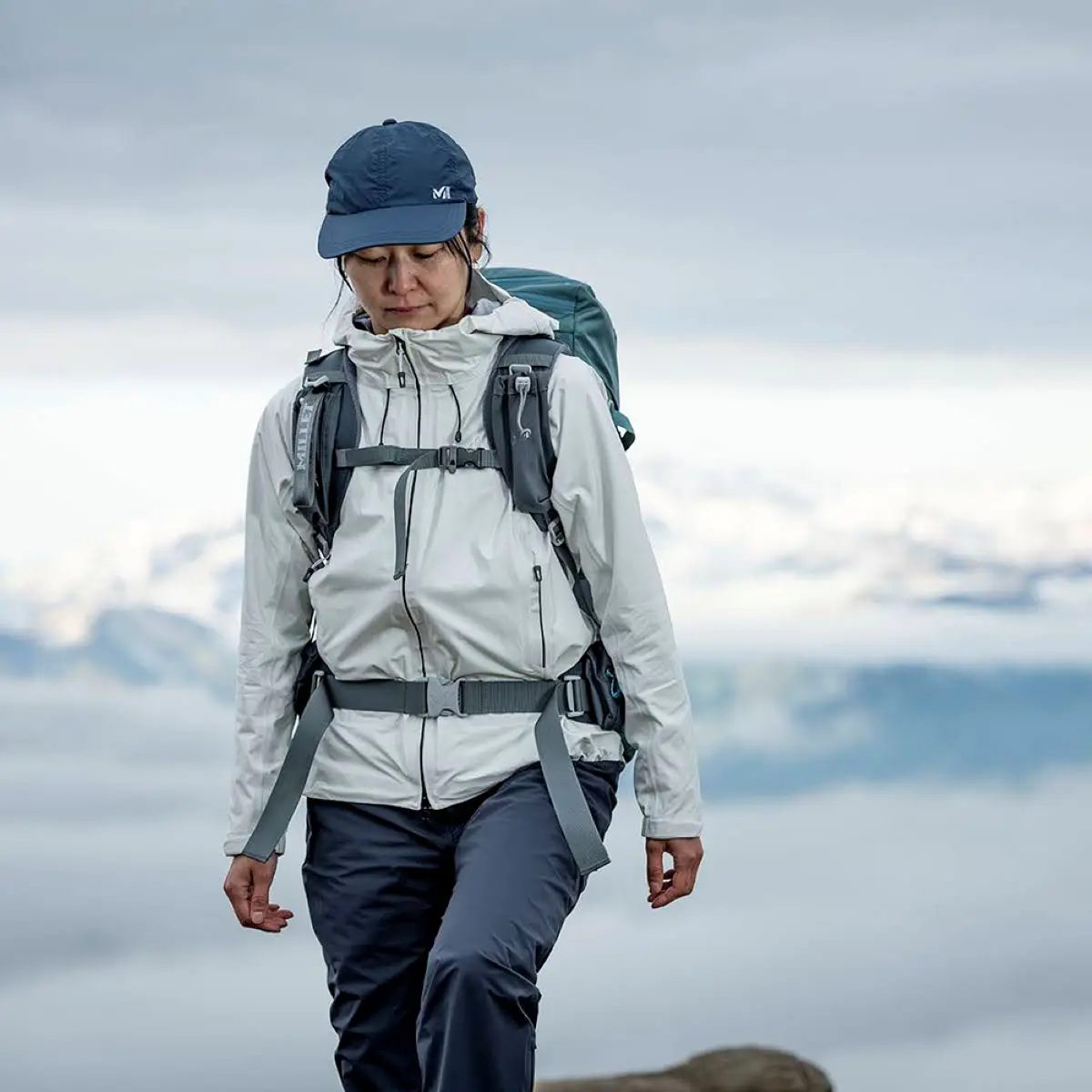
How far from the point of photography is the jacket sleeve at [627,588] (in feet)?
10.6

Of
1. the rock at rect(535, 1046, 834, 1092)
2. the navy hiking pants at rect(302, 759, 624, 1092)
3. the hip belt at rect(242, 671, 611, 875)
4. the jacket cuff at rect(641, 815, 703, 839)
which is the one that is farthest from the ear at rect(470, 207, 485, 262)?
the rock at rect(535, 1046, 834, 1092)

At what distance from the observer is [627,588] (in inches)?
128

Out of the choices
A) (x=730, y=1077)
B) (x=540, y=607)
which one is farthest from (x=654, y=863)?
(x=730, y=1077)

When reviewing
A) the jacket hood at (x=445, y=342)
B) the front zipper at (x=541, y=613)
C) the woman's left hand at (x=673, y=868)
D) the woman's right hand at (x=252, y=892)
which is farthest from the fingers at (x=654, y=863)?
→ the jacket hood at (x=445, y=342)

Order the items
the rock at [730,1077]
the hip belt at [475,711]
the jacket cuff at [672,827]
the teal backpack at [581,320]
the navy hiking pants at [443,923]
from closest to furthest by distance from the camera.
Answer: the navy hiking pants at [443,923] → the hip belt at [475,711] → the jacket cuff at [672,827] → the teal backpack at [581,320] → the rock at [730,1077]

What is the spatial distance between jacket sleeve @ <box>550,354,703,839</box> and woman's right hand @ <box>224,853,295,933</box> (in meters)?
0.68

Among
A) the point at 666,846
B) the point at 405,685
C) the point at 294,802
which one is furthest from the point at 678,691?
the point at 294,802

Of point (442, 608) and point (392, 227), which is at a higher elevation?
point (392, 227)

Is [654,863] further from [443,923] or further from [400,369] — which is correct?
[400,369]

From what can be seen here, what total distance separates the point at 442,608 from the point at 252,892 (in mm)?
684

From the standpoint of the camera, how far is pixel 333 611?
3.29 meters

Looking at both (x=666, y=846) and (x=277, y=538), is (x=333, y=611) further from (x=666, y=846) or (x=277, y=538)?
(x=666, y=846)

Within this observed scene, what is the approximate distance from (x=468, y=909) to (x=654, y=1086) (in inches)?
172

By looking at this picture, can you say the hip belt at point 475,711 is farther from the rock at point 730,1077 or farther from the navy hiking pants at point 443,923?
the rock at point 730,1077
